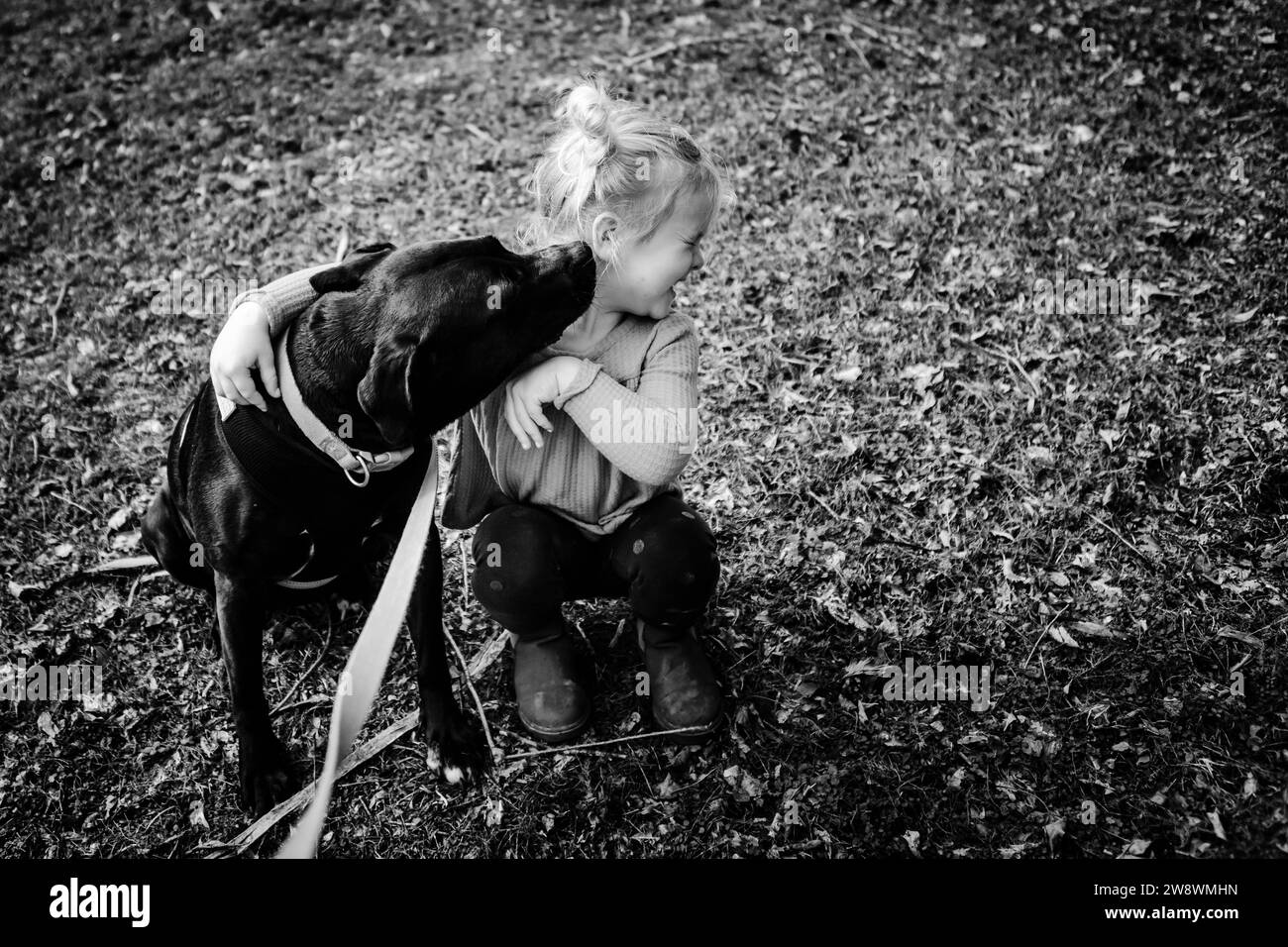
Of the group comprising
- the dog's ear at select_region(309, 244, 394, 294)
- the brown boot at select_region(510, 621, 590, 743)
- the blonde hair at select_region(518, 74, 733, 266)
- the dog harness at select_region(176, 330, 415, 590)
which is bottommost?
the brown boot at select_region(510, 621, 590, 743)

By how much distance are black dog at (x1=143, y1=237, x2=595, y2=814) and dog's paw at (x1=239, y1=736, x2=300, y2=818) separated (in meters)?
0.03

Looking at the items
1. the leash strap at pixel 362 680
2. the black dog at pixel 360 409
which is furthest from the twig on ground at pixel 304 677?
the leash strap at pixel 362 680

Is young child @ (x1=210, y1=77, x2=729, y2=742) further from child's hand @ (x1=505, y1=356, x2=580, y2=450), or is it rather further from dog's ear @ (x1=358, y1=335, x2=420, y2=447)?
dog's ear @ (x1=358, y1=335, x2=420, y2=447)

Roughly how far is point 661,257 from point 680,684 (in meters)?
1.45

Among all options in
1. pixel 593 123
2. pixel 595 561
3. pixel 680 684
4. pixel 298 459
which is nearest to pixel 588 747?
pixel 680 684

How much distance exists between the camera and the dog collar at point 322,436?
2.54 metres

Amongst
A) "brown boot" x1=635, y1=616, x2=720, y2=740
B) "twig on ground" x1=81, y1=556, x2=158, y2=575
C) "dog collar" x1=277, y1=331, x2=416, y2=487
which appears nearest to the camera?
"dog collar" x1=277, y1=331, x2=416, y2=487

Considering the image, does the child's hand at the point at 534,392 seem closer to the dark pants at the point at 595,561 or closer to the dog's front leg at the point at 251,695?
the dark pants at the point at 595,561

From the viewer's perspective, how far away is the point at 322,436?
8.35 ft

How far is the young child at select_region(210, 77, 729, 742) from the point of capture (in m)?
2.61

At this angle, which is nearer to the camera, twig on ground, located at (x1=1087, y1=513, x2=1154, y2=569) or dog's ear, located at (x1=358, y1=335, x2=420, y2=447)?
dog's ear, located at (x1=358, y1=335, x2=420, y2=447)

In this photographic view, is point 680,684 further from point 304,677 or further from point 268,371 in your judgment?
point 268,371

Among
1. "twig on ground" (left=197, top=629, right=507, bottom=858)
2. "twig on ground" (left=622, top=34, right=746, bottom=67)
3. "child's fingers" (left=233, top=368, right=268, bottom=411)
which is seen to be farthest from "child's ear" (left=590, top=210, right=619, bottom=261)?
"twig on ground" (left=622, top=34, right=746, bottom=67)
